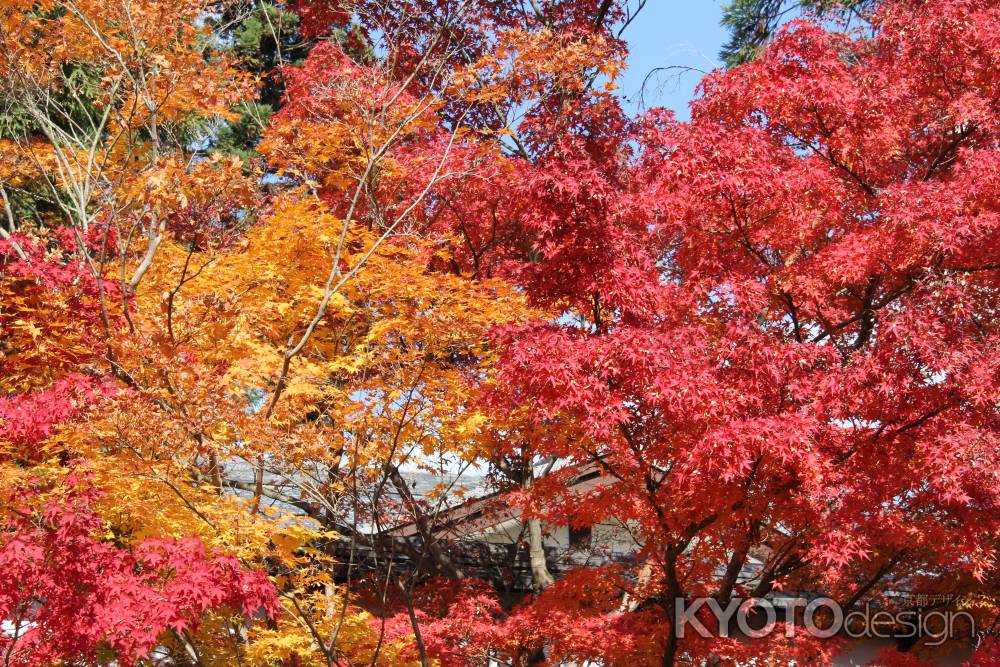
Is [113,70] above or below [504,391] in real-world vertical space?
above

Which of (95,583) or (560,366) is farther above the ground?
(560,366)

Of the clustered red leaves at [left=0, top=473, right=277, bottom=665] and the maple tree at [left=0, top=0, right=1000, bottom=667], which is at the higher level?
the maple tree at [left=0, top=0, right=1000, bottom=667]

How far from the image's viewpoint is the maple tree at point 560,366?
636 centimetres

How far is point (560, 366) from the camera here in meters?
6.46

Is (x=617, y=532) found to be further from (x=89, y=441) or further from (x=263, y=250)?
(x=89, y=441)

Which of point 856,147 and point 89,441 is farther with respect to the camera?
point 856,147

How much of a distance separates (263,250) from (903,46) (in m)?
7.25

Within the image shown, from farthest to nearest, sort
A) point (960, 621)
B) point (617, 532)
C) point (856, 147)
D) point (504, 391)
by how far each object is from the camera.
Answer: point (617, 532)
point (960, 621)
point (856, 147)
point (504, 391)

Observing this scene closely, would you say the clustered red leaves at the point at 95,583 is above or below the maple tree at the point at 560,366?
below

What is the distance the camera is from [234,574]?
636cm

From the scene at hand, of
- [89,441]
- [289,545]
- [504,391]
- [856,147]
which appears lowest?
[289,545]

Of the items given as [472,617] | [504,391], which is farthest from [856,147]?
[472,617]

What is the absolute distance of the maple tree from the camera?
6.36 meters

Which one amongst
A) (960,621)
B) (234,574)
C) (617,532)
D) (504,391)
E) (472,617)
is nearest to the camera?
(234,574)
